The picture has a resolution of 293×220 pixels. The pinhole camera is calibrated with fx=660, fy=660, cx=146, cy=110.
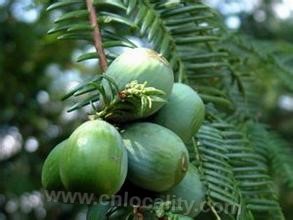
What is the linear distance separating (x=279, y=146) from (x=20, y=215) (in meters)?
0.92

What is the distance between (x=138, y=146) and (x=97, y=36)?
0.53ft

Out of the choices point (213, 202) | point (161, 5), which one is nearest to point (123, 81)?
point (213, 202)

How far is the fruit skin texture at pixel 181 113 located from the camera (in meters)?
0.60

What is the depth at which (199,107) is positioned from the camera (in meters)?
0.63

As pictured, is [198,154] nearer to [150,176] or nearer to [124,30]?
[150,176]

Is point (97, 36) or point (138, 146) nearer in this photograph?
point (138, 146)

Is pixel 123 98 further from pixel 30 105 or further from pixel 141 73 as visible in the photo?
pixel 30 105

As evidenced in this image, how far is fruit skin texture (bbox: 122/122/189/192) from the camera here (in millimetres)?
550

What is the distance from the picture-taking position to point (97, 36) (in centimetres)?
67

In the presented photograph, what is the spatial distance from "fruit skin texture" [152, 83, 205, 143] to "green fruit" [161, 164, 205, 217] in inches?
1.5

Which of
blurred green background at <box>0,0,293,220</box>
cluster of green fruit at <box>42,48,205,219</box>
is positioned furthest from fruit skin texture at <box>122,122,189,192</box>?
blurred green background at <box>0,0,293,220</box>

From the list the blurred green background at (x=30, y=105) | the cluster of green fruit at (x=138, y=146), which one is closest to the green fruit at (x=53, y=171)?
the cluster of green fruit at (x=138, y=146)

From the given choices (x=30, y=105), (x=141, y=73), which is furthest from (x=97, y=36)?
(x=30, y=105)

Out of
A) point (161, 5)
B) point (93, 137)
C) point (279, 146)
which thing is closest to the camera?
point (93, 137)
